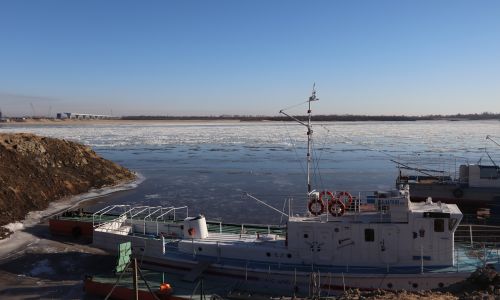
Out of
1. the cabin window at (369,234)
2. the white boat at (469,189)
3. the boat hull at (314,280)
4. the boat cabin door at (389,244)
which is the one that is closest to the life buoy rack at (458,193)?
the white boat at (469,189)

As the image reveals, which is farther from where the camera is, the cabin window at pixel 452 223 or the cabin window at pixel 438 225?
the cabin window at pixel 438 225

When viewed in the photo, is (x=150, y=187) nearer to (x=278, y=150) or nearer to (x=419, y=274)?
(x=419, y=274)

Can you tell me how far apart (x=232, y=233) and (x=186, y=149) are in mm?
40865

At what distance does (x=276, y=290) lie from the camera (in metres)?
14.1

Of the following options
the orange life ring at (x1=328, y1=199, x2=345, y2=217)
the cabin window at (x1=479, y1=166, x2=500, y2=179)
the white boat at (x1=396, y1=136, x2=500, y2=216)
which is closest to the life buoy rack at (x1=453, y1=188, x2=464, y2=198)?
the white boat at (x1=396, y1=136, x2=500, y2=216)

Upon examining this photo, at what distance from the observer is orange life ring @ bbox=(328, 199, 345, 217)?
14398 millimetres

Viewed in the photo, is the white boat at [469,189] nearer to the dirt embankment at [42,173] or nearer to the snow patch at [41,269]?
the snow patch at [41,269]

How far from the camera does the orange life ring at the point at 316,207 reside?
14773 millimetres

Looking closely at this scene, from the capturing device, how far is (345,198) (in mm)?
14820

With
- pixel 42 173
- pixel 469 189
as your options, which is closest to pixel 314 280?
pixel 469 189

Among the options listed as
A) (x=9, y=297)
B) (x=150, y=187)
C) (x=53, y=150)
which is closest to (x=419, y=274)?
(x=9, y=297)

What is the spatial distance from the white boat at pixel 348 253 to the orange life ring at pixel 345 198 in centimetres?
3

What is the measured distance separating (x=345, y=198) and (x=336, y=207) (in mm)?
573

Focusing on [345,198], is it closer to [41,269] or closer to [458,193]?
[41,269]
